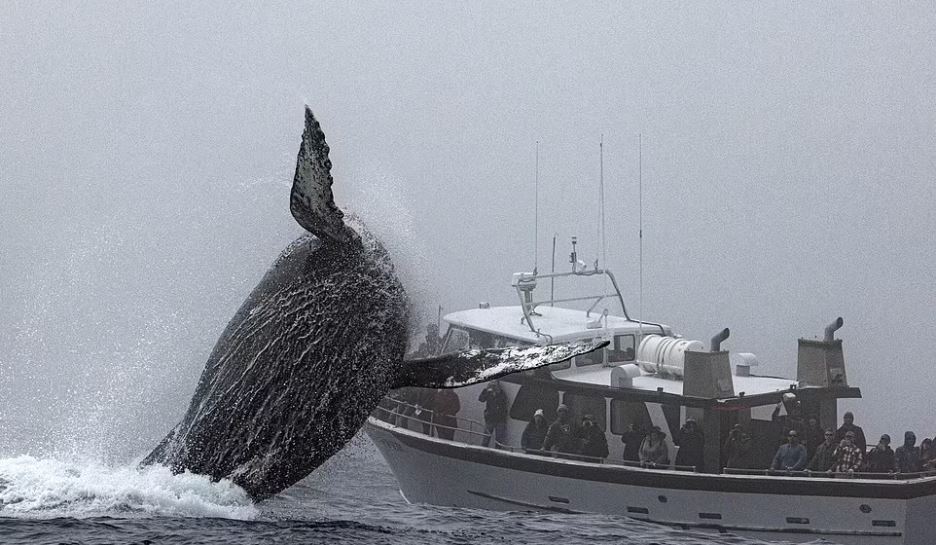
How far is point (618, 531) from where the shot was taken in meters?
11.2

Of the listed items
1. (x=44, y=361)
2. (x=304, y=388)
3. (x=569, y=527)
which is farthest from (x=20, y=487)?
(x=44, y=361)

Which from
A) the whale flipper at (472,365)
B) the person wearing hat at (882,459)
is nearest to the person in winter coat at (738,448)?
the person wearing hat at (882,459)

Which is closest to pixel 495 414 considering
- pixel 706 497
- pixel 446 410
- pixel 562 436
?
pixel 446 410

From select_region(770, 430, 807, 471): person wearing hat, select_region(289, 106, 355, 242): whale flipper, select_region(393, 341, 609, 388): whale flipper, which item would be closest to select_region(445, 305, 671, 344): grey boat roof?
select_region(770, 430, 807, 471): person wearing hat

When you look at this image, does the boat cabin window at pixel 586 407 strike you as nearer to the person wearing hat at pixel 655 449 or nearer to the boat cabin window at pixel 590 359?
the person wearing hat at pixel 655 449

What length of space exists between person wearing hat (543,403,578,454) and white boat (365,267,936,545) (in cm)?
18

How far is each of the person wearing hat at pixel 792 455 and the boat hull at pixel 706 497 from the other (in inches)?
10.1

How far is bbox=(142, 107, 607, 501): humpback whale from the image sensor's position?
7.98 metres

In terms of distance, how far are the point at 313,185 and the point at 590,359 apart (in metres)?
9.88

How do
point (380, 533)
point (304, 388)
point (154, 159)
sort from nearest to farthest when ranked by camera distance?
point (304, 388) → point (380, 533) → point (154, 159)

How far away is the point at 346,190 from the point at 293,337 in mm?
3392

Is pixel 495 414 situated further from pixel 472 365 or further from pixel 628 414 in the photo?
pixel 472 365

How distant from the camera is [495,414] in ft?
51.5

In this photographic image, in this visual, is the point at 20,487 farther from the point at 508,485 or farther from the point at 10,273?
the point at 10,273
